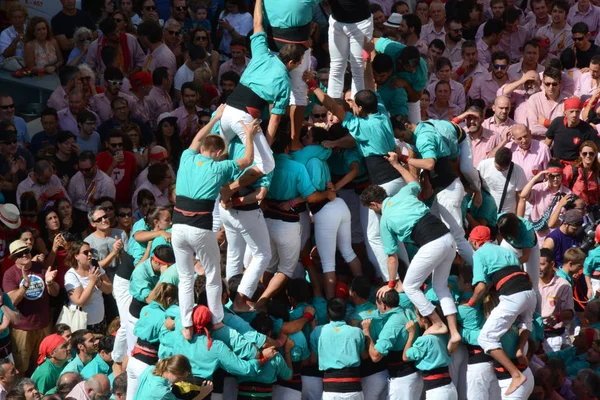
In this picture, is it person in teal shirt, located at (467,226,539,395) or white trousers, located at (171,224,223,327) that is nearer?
white trousers, located at (171,224,223,327)

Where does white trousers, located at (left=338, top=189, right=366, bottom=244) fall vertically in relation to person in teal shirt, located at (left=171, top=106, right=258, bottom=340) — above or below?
below

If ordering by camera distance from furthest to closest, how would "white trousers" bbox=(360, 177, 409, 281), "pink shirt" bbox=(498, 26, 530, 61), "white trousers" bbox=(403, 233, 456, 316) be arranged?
"pink shirt" bbox=(498, 26, 530, 61), "white trousers" bbox=(360, 177, 409, 281), "white trousers" bbox=(403, 233, 456, 316)

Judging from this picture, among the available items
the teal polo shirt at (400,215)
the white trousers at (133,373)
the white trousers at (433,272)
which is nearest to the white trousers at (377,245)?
the teal polo shirt at (400,215)

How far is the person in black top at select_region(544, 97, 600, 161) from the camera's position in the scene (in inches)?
696

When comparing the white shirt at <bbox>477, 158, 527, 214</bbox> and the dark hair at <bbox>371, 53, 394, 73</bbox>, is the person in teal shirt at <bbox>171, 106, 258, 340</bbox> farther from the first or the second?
Answer: the white shirt at <bbox>477, 158, 527, 214</bbox>

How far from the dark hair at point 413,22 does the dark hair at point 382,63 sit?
536cm

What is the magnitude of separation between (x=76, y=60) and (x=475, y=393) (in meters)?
7.68

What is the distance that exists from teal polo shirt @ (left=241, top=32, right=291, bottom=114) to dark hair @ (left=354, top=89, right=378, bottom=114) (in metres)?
0.85

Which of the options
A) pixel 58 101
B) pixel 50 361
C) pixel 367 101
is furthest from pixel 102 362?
pixel 58 101

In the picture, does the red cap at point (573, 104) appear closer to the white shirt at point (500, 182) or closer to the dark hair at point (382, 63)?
the white shirt at point (500, 182)

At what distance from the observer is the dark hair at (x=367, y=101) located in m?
13.8

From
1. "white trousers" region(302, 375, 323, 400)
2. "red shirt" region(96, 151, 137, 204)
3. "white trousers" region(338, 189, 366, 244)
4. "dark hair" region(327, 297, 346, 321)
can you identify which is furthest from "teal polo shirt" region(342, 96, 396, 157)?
"red shirt" region(96, 151, 137, 204)

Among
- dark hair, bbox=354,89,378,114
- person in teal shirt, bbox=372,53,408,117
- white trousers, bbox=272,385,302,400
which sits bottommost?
white trousers, bbox=272,385,302,400

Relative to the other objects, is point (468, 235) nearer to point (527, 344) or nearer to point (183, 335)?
point (527, 344)
